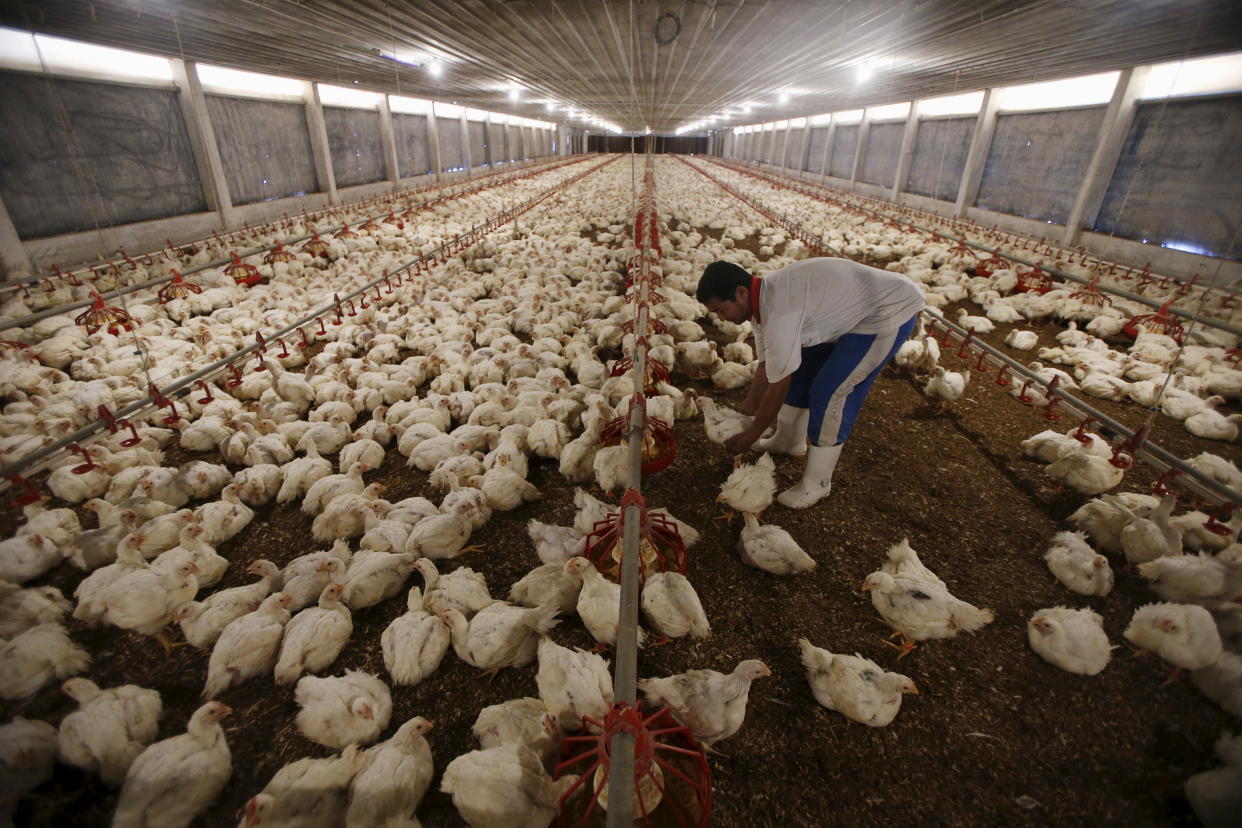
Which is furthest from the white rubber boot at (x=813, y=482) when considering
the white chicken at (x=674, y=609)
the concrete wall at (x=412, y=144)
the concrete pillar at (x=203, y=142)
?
the concrete wall at (x=412, y=144)

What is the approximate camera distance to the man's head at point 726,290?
10.2 ft

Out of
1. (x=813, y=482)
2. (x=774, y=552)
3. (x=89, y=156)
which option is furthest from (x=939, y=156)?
(x=89, y=156)

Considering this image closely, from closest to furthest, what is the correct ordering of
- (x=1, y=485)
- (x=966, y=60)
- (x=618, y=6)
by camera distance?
1. (x=1, y=485)
2. (x=618, y=6)
3. (x=966, y=60)

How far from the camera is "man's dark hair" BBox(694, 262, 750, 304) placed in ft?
10.2

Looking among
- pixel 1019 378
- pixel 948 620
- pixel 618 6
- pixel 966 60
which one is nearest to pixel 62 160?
pixel 618 6

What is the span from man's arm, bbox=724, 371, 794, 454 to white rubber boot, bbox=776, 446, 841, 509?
1.68 feet

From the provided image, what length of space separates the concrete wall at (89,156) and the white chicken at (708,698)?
37.4 ft

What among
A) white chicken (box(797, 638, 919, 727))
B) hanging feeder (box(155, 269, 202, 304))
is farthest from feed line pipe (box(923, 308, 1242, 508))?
hanging feeder (box(155, 269, 202, 304))

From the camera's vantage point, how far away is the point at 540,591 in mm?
2777

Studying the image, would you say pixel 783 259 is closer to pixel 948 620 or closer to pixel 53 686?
pixel 948 620

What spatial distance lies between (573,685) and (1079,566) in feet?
10.5

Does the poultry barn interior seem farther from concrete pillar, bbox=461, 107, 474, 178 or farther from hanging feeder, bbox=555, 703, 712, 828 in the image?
concrete pillar, bbox=461, 107, 474, 178

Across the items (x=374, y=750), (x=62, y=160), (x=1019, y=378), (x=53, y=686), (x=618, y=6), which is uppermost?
(x=618, y=6)

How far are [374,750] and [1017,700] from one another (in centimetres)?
312
